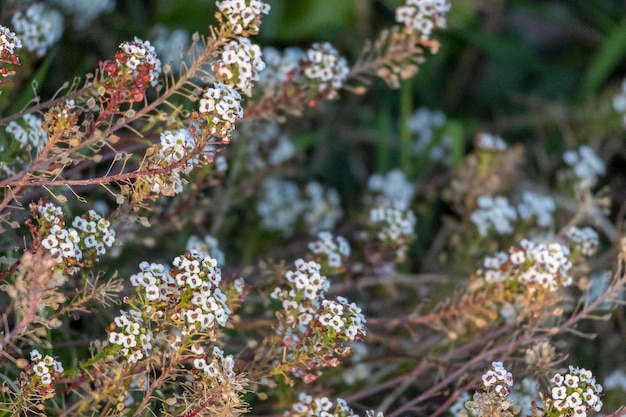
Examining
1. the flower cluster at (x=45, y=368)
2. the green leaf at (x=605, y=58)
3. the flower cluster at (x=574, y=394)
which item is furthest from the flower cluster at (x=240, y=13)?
the green leaf at (x=605, y=58)

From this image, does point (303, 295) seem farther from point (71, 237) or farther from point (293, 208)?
Result: point (293, 208)

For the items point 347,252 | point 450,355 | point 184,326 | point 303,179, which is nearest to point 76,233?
point 184,326

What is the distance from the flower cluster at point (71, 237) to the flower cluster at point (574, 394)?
930 mm

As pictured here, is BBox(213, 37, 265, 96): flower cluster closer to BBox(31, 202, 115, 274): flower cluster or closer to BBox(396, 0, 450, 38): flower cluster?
BBox(31, 202, 115, 274): flower cluster

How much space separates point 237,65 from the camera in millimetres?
1743

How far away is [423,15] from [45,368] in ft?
4.16

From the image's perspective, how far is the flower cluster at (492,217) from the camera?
8.38 ft

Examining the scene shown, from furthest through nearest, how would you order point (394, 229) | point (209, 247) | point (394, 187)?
point (394, 187) < point (394, 229) < point (209, 247)

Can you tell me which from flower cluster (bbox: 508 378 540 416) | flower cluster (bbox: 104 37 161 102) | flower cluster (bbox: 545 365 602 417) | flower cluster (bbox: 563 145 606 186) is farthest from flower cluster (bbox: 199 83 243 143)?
flower cluster (bbox: 563 145 606 186)

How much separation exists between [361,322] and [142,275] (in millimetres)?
448

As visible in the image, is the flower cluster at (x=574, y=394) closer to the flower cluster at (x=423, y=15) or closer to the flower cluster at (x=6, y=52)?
the flower cluster at (x=423, y=15)

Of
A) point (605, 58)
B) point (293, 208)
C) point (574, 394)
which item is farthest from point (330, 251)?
point (605, 58)

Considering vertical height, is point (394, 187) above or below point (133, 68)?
below

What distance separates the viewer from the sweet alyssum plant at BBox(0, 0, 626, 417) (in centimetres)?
162
